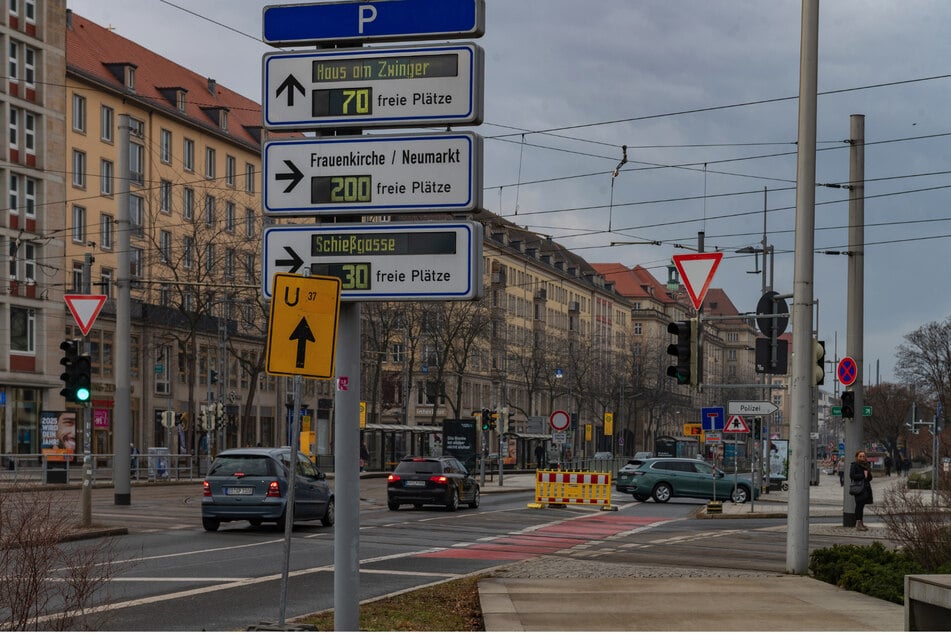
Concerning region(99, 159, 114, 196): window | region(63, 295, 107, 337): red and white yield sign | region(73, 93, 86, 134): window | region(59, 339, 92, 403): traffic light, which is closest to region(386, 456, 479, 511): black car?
region(59, 339, 92, 403): traffic light

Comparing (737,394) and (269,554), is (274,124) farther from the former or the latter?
(737,394)

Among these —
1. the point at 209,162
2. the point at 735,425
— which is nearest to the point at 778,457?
the point at 735,425

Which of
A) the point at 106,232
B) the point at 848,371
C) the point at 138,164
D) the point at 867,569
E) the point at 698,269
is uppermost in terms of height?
the point at 138,164

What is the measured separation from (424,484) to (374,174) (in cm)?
2679

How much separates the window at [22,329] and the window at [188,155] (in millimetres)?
18383

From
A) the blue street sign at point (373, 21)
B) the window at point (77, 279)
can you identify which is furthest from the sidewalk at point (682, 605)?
the window at point (77, 279)

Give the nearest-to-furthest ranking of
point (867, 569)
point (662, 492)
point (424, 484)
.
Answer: point (867, 569)
point (424, 484)
point (662, 492)

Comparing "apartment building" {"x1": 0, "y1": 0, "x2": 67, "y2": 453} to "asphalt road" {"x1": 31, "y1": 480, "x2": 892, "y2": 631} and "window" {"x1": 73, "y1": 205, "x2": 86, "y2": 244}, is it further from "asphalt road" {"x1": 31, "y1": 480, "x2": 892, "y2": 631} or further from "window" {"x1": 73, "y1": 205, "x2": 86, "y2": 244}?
"asphalt road" {"x1": 31, "y1": 480, "x2": 892, "y2": 631}

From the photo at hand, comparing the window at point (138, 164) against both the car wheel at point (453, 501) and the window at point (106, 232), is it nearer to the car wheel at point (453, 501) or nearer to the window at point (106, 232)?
the window at point (106, 232)

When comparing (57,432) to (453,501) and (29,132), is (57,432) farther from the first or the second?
(29,132)

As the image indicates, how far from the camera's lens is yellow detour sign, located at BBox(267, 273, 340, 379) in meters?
8.43

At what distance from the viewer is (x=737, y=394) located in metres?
131

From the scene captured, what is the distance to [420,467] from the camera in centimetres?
3541

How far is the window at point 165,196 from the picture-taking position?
251 feet
